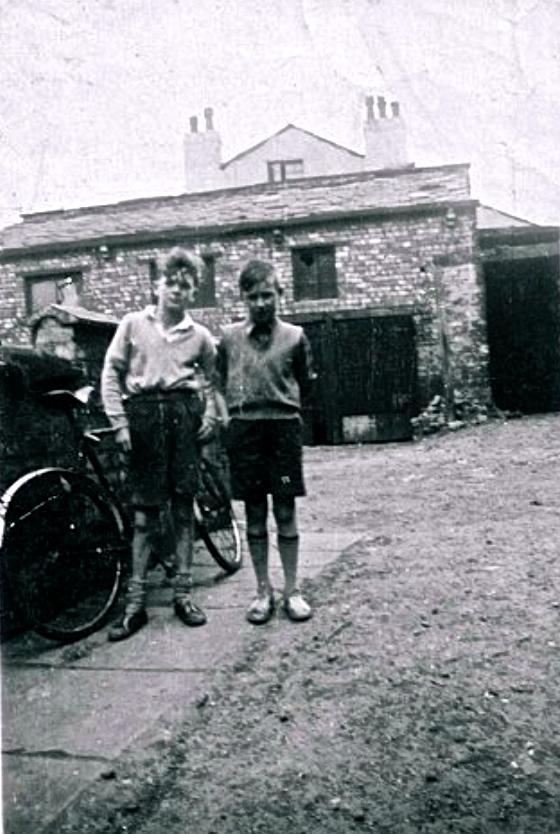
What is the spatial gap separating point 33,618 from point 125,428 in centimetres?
83

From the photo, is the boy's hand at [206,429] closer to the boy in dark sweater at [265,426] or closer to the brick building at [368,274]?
the boy in dark sweater at [265,426]

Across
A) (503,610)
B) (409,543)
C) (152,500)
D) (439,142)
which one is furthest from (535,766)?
(409,543)

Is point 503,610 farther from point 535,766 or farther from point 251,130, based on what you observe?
point 251,130

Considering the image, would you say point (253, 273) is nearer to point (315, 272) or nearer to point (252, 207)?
point (315, 272)

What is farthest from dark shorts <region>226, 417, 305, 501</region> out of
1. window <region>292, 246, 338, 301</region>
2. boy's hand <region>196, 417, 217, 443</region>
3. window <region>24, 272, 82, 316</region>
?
window <region>292, 246, 338, 301</region>

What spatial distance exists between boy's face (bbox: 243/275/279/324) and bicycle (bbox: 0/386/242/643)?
2.75ft

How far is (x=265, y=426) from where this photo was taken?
116 inches

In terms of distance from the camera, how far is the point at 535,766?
1.87 metres

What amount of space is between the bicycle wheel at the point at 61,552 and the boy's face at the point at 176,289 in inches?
32.6

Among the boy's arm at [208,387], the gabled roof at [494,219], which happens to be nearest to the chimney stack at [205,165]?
the gabled roof at [494,219]

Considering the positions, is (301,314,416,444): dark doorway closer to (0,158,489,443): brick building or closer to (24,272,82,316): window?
(0,158,489,443): brick building

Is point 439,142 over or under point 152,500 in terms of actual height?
over

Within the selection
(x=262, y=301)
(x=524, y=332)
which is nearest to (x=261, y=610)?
(x=262, y=301)

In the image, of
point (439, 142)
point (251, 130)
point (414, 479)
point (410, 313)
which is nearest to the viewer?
point (439, 142)
